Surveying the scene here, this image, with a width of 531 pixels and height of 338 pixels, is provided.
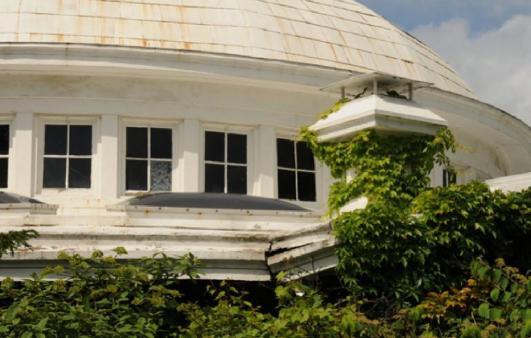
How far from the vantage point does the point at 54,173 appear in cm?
2200

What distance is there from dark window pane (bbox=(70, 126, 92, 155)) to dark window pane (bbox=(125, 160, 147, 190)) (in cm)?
67

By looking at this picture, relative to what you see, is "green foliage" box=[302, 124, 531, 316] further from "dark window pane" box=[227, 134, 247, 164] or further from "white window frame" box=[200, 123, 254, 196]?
"dark window pane" box=[227, 134, 247, 164]

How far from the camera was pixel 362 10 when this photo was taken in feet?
89.2

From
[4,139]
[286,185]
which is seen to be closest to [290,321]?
[286,185]

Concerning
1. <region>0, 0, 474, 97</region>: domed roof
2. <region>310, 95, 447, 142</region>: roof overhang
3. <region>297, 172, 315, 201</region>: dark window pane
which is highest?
<region>0, 0, 474, 97</region>: domed roof

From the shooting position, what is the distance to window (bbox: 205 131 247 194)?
2242cm

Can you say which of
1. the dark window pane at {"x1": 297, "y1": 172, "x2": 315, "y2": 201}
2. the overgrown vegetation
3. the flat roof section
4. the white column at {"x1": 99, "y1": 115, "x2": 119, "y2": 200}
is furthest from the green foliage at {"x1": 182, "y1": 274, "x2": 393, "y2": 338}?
the dark window pane at {"x1": 297, "y1": 172, "x2": 315, "y2": 201}

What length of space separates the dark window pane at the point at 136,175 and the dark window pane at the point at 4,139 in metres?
1.95

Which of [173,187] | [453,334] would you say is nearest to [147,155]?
[173,187]

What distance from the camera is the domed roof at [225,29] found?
74.1ft

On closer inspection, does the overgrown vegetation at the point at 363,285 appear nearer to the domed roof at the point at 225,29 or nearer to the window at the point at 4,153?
the window at the point at 4,153

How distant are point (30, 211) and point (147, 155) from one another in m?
3.55

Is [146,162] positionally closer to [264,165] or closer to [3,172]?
[264,165]

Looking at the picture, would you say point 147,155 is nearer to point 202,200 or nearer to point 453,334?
point 202,200
